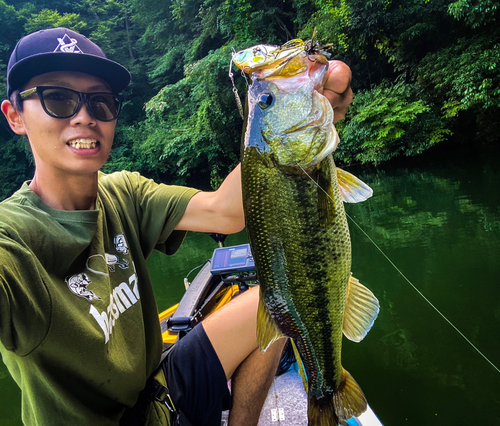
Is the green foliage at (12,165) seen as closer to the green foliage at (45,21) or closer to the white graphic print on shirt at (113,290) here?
the green foliage at (45,21)

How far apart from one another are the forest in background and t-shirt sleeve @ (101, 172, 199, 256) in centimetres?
853

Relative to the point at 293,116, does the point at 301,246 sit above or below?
below

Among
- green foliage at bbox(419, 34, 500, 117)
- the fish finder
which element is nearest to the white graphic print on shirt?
the fish finder

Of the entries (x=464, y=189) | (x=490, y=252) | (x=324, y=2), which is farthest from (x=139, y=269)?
(x=324, y=2)

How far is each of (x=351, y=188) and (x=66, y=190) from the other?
121 cm

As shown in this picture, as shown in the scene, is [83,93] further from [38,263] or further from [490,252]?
[490,252]

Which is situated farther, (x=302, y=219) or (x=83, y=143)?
(x=83, y=143)

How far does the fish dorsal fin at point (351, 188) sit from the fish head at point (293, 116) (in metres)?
0.18

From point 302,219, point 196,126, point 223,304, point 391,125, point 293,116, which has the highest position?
point 293,116

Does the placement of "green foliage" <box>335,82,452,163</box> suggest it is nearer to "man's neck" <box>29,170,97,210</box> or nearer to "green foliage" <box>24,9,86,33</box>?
"man's neck" <box>29,170,97,210</box>

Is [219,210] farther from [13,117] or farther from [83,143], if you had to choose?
[13,117]

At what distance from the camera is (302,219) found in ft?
4.19

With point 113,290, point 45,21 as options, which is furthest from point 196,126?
point 113,290

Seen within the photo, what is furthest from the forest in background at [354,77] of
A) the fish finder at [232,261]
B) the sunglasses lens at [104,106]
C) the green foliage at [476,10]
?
the sunglasses lens at [104,106]
